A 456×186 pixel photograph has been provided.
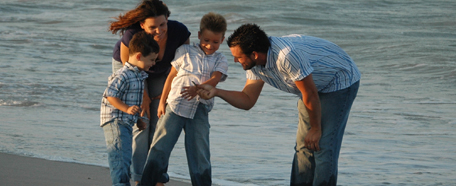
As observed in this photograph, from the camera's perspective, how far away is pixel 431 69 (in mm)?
12555

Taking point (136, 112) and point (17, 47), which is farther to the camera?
point (17, 47)

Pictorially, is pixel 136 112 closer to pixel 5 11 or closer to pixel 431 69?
pixel 431 69

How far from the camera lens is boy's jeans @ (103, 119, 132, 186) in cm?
339

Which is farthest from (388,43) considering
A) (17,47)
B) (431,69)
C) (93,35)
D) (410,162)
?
(410,162)

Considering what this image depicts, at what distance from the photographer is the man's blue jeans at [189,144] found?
3.63 metres

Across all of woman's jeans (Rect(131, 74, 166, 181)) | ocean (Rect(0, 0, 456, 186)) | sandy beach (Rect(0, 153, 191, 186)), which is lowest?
ocean (Rect(0, 0, 456, 186))

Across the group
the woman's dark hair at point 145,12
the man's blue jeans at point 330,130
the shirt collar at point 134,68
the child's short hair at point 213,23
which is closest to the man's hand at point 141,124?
the shirt collar at point 134,68

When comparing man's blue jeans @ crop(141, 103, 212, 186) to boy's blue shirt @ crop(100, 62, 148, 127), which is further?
man's blue jeans @ crop(141, 103, 212, 186)

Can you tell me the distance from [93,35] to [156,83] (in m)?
14.6

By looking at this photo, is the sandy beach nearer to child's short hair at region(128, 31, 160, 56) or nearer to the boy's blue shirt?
the boy's blue shirt

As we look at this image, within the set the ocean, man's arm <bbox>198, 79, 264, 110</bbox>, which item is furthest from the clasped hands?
the ocean

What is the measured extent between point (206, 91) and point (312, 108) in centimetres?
64

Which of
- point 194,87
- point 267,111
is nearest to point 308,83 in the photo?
point 194,87

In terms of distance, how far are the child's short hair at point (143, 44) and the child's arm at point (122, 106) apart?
0.33 meters
